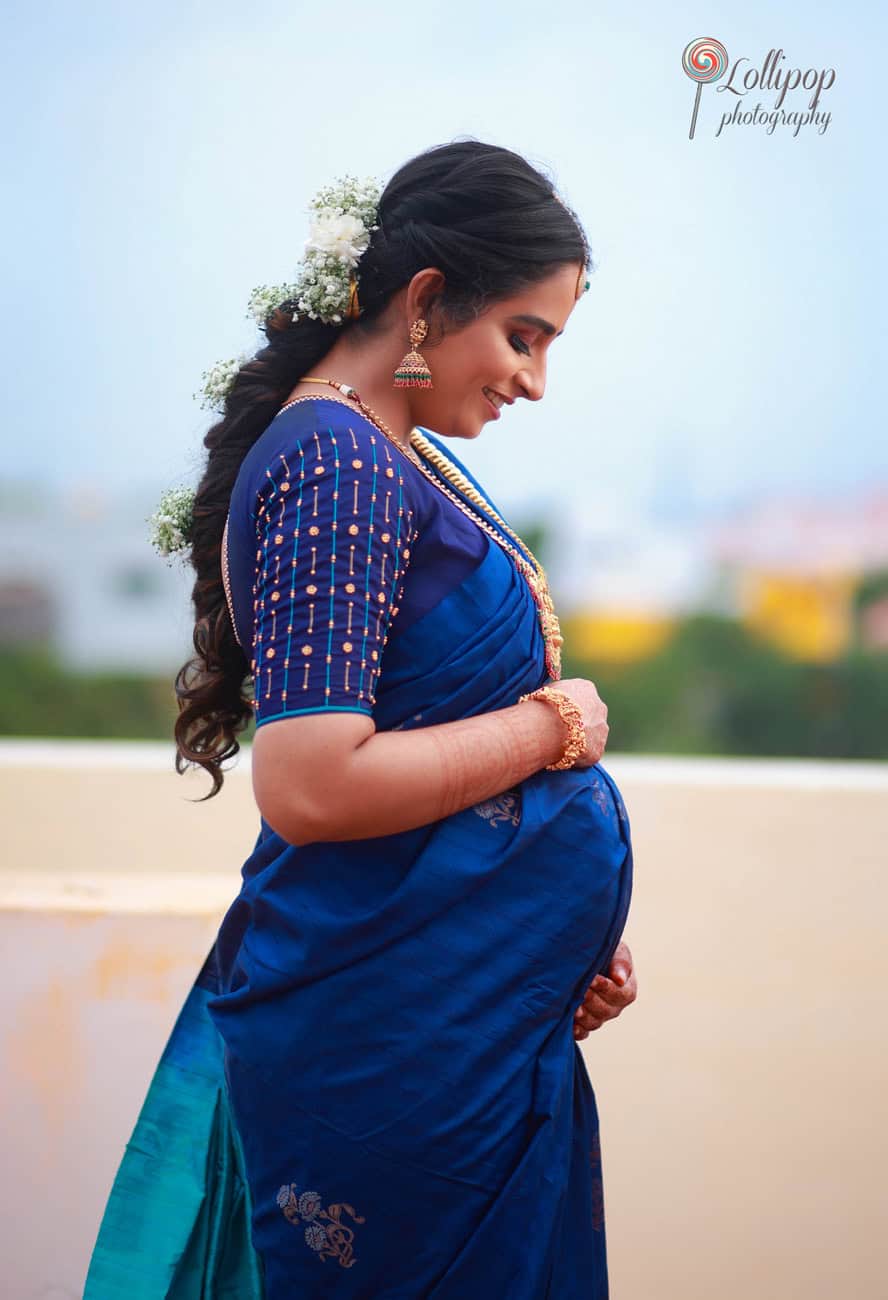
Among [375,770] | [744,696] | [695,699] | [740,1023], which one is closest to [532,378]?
[375,770]

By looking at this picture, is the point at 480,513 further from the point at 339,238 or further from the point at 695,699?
the point at 695,699

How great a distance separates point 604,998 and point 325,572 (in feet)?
1.82

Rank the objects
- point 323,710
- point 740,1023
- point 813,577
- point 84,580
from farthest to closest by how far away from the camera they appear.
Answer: point 813,577 < point 84,580 < point 740,1023 < point 323,710

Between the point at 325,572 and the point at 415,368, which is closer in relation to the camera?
the point at 325,572

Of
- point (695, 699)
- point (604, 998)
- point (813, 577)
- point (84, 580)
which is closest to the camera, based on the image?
point (604, 998)

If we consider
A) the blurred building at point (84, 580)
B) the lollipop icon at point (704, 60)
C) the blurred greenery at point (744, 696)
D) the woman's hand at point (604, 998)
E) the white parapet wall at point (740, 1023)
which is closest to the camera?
the woman's hand at point (604, 998)

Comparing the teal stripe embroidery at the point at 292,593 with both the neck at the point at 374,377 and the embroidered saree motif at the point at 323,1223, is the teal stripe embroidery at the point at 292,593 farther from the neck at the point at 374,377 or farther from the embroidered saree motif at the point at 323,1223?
the embroidered saree motif at the point at 323,1223

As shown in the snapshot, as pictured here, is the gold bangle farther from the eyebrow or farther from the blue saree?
the eyebrow

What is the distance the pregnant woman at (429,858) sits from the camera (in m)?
1.13

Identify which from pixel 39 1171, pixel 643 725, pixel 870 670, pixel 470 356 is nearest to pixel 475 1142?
pixel 470 356

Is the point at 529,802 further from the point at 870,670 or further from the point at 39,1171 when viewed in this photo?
the point at 870,670

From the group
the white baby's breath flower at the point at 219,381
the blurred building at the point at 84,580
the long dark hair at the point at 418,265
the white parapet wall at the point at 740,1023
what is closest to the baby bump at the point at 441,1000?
the long dark hair at the point at 418,265

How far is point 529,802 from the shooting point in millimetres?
1181

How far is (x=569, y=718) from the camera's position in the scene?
117cm
